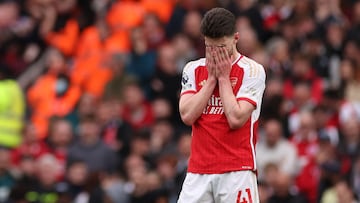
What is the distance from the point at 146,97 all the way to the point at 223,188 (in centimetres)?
942

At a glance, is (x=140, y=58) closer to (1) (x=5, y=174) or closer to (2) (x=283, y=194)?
(1) (x=5, y=174)

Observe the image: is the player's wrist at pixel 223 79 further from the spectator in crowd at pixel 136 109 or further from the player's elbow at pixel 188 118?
the spectator in crowd at pixel 136 109

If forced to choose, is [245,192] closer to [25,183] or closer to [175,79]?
[25,183]

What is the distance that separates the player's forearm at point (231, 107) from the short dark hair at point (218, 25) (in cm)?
38

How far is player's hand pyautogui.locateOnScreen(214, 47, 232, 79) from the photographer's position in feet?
33.2

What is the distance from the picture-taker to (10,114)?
18812 mm

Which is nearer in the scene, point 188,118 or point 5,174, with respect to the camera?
point 188,118

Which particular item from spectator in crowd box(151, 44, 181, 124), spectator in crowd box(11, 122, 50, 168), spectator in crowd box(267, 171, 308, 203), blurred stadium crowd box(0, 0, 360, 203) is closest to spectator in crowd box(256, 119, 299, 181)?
blurred stadium crowd box(0, 0, 360, 203)

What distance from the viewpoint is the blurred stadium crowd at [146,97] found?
1672cm

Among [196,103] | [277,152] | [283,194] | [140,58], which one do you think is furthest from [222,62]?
[140,58]

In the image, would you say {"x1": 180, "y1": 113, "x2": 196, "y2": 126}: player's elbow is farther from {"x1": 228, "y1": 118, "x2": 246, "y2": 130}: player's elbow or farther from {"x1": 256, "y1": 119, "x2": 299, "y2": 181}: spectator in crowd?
{"x1": 256, "y1": 119, "x2": 299, "y2": 181}: spectator in crowd

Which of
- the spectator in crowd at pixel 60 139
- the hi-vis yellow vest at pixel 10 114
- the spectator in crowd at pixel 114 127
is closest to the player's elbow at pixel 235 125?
the spectator in crowd at pixel 114 127

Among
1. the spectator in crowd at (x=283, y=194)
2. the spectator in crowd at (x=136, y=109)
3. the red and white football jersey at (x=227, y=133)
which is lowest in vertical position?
the spectator in crowd at (x=283, y=194)

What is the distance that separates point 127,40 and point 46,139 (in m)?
→ 2.60
